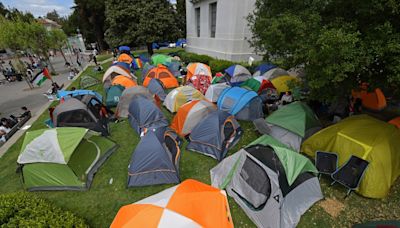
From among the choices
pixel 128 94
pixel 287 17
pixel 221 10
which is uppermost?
pixel 221 10

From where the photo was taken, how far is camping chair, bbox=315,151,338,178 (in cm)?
561

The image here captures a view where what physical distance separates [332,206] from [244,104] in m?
5.17

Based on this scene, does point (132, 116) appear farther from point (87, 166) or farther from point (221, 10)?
point (221, 10)

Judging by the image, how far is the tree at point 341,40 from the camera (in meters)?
4.66

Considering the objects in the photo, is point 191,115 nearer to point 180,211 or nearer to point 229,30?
point 180,211

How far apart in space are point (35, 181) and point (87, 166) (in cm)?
144

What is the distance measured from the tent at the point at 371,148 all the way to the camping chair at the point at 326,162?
0.17 m

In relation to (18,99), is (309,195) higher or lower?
higher

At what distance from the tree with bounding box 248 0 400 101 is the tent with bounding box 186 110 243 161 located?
3.09 meters

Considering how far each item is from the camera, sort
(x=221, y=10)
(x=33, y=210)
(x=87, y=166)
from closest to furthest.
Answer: (x=33, y=210) < (x=87, y=166) < (x=221, y=10)

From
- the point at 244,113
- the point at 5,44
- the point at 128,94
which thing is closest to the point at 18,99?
the point at 5,44

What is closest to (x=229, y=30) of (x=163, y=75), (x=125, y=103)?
(x=163, y=75)

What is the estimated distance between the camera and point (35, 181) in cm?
602

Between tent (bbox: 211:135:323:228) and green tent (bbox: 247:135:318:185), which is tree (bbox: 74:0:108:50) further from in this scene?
green tent (bbox: 247:135:318:185)
